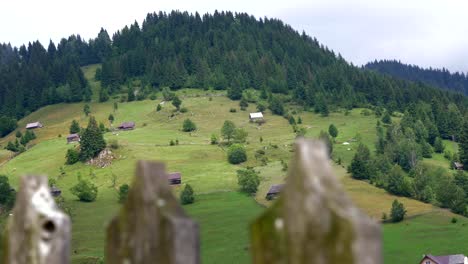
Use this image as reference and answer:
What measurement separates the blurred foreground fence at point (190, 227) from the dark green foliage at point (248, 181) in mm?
130101

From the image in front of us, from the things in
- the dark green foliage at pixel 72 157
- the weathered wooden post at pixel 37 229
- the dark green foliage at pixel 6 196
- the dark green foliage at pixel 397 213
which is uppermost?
the weathered wooden post at pixel 37 229

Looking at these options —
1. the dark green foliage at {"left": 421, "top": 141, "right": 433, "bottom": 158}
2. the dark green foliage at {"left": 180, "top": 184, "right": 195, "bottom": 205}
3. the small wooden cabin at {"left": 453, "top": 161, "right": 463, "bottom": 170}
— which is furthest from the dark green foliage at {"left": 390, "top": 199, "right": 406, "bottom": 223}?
the dark green foliage at {"left": 421, "top": 141, "right": 433, "bottom": 158}

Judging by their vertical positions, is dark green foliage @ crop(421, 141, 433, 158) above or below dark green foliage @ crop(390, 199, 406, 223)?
above

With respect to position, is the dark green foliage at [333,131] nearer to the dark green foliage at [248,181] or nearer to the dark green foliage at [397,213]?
the dark green foliage at [248,181]

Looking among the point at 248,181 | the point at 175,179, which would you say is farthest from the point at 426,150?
the point at 175,179

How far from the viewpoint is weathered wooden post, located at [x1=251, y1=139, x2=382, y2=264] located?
18.5ft

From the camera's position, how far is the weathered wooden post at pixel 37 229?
22.4 ft

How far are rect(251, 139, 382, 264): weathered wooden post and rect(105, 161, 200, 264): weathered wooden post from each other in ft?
2.11

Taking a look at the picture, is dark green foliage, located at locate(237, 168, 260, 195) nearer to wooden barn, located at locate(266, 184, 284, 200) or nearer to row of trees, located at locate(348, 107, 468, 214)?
wooden barn, located at locate(266, 184, 284, 200)

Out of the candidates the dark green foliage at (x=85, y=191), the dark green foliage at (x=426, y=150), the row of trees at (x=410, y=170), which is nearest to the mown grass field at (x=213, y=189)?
the dark green foliage at (x=85, y=191)

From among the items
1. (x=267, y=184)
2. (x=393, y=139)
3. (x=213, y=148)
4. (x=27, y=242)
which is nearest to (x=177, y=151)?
(x=213, y=148)

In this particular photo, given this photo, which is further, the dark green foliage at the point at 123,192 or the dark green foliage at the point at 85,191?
the dark green foliage at the point at 85,191

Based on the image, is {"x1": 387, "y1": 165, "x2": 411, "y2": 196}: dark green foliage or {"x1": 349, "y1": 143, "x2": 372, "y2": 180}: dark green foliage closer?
{"x1": 387, "y1": 165, "x2": 411, "y2": 196}: dark green foliage

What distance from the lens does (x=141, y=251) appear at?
668 cm
